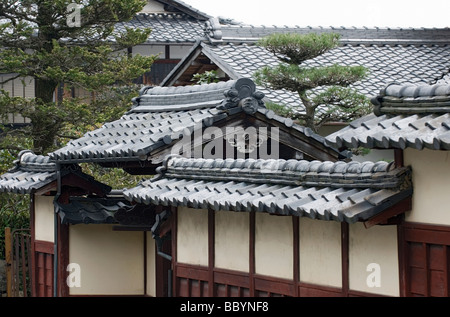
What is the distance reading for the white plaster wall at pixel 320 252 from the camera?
30.9 ft

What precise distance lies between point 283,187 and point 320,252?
904 millimetres

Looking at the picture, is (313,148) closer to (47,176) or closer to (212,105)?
(212,105)

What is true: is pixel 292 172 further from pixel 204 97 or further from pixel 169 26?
pixel 169 26

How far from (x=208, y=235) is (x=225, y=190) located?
3.63 feet

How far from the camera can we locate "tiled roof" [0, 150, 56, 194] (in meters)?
15.6

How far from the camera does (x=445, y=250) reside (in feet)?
26.1

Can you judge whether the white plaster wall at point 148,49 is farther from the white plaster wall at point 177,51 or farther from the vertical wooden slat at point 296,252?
the vertical wooden slat at point 296,252

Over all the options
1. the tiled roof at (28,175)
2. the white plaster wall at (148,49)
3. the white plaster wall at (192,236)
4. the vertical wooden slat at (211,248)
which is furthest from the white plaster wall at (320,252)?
the white plaster wall at (148,49)

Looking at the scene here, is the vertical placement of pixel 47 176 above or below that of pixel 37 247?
above

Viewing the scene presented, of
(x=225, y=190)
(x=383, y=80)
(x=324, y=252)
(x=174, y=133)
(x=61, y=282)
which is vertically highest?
(x=383, y=80)

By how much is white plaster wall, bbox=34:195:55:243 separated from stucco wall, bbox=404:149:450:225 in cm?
920

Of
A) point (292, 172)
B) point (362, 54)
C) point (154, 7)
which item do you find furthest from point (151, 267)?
point (154, 7)
